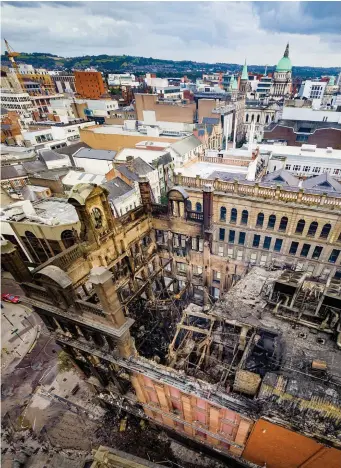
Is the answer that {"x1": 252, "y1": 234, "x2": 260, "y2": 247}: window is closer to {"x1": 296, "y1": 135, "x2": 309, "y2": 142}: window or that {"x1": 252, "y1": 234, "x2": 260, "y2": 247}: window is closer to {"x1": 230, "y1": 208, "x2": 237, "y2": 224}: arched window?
{"x1": 230, "y1": 208, "x2": 237, "y2": 224}: arched window

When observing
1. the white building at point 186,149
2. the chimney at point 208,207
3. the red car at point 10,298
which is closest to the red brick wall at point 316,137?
the white building at point 186,149

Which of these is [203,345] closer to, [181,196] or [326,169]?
[181,196]

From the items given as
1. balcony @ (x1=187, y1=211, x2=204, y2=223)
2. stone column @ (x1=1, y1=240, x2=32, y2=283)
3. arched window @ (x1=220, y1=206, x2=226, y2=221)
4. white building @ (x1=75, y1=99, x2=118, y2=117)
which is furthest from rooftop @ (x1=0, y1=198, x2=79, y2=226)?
white building @ (x1=75, y1=99, x2=118, y2=117)

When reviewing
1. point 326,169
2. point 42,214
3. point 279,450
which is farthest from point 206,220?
point 326,169

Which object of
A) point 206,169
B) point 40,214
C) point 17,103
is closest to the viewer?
point 40,214

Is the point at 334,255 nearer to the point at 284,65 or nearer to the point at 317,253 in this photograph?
the point at 317,253

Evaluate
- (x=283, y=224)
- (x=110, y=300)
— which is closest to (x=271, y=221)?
(x=283, y=224)

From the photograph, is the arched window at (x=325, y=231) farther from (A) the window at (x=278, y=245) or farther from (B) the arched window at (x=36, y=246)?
(B) the arched window at (x=36, y=246)
